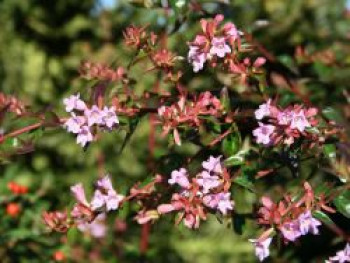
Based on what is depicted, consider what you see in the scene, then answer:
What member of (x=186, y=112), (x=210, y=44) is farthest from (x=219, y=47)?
(x=186, y=112)

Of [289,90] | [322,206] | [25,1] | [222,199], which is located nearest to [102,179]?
[222,199]

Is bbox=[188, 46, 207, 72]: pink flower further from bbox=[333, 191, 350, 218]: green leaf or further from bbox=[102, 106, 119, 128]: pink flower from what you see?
bbox=[333, 191, 350, 218]: green leaf

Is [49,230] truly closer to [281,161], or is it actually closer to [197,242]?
[281,161]

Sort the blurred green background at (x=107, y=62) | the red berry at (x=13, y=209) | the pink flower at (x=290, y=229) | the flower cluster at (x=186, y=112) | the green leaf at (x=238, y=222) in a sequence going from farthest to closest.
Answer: the blurred green background at (x=107, y=62)
the red berry at (x=13, y=209)
the green leaf at (x=238, y=222)
the flower cluster at (x=186, y=112)
the pink flower at (x=290, y=229)

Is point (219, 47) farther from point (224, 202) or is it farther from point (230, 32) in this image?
point (224, 202)

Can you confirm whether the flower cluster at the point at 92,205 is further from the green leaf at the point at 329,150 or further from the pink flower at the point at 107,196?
the green leaf at the point at 329,150

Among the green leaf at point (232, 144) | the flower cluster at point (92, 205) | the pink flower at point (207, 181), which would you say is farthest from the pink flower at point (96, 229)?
the pink flower at point (207, 181)
